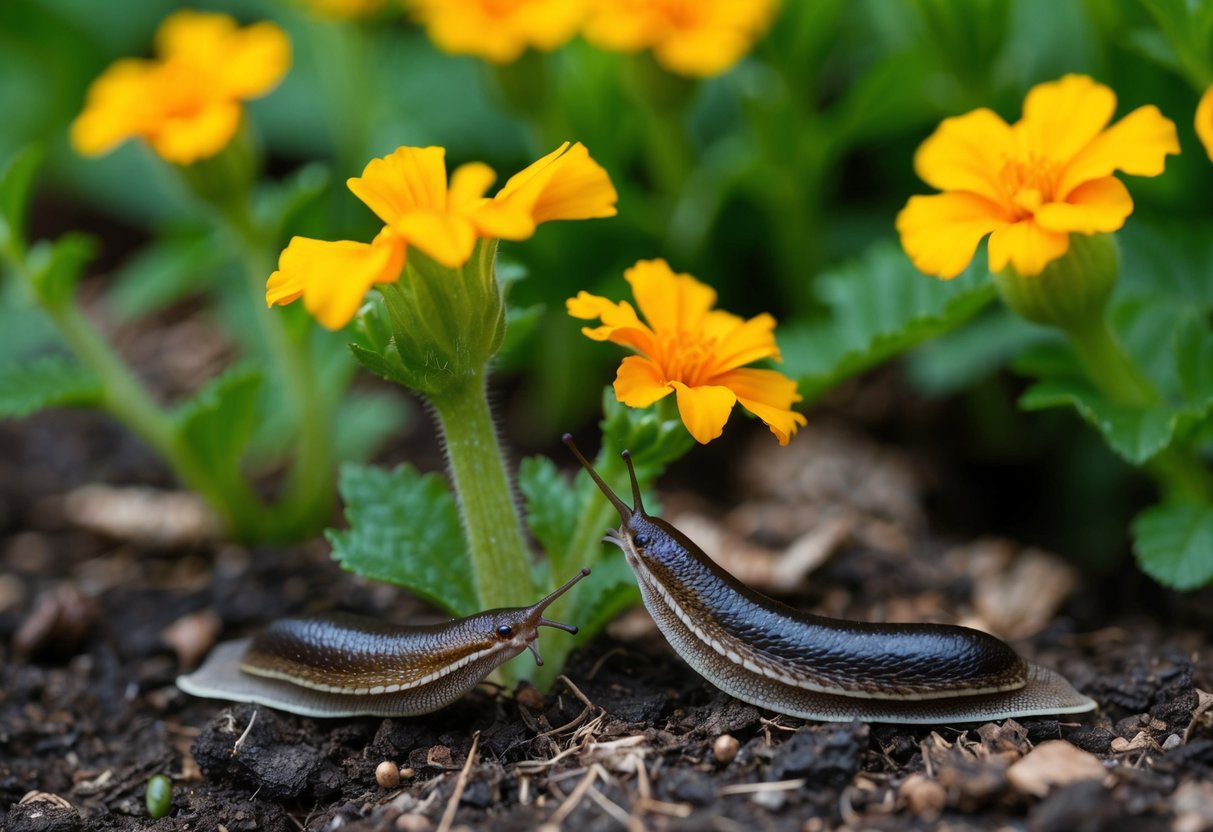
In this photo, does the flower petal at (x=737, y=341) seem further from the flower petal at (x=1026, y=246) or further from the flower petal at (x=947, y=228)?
the flower petal at (x=1026, y=246)

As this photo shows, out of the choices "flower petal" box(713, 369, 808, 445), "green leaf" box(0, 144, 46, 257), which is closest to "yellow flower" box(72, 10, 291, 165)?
"green leaf" box(0, 144, 46, 257)

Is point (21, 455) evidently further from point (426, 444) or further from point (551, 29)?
point (551, 29)

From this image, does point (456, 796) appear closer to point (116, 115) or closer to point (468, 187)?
point (468, 187)

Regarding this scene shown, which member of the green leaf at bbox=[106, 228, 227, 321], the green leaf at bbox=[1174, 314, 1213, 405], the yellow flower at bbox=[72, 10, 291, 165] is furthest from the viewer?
the green leaf at bbox=[106, 228, 227, 321]

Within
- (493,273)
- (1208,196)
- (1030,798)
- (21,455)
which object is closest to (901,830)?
(1030,798)

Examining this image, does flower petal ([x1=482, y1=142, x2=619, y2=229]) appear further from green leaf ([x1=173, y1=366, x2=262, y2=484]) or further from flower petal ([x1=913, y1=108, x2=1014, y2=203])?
green leaf ([x1=173, y1=366, x2=262, y2=484])
